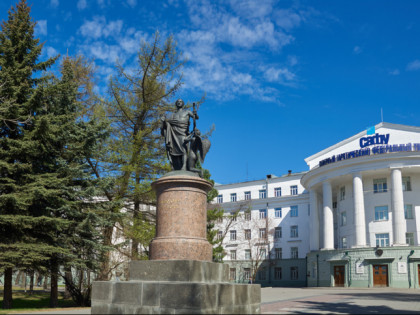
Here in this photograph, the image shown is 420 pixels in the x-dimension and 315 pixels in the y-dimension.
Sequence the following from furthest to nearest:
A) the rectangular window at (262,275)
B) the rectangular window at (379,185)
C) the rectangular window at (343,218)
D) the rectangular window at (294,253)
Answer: the rectangular window at (262,275)
the rectangular window at (294,253)
the rectangular window at (343,218)
the rectangular window at (379,185)

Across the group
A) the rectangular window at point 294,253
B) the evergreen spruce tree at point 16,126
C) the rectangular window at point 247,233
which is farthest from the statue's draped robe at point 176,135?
the rectangular window at point 247,233

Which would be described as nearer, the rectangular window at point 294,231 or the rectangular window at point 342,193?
the rectangular window at point 342,193

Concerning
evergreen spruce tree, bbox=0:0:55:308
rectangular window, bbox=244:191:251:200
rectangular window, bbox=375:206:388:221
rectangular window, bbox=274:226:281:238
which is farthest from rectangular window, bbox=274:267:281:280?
evergreen spruce tree, bbox=0:0:55:308

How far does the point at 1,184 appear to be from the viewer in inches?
671

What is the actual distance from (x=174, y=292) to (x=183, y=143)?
4544 millimetres

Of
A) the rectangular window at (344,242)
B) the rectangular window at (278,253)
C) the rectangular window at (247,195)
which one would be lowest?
the rectangular window at (278,253)

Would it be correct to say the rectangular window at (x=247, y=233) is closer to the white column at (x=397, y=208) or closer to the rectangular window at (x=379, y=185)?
the rectangular window at (x=379, y=185)

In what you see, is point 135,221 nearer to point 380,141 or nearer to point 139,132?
point 139,132

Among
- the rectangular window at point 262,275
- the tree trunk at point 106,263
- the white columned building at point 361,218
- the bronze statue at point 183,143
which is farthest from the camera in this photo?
the rectangular window at point 262,275

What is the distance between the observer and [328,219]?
4403 cm

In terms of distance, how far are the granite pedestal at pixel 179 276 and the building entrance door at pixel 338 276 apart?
1312 inches

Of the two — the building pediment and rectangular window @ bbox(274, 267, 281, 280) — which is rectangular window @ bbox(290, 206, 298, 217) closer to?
rectangular window @ bbox(274, 267, 281, 280)

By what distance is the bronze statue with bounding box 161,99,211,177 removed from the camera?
12.0 metres

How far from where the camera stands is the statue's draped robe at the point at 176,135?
12.0 metres
